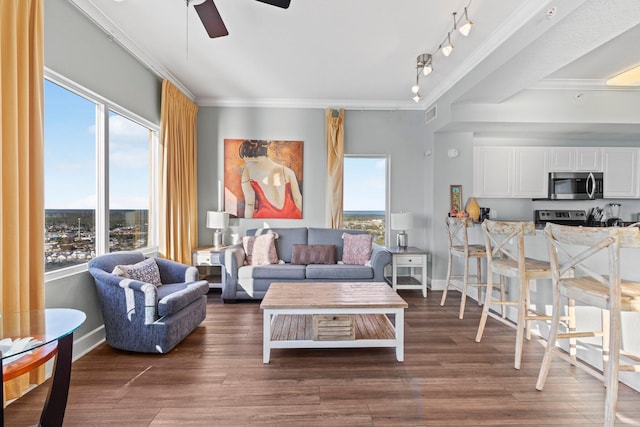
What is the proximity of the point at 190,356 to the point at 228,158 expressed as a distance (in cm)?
319

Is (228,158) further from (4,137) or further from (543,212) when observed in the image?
(543,212)

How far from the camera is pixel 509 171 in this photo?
5176mm

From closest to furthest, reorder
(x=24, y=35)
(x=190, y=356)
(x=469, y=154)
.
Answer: (x=24, y=35) → (x=190, y=356) → (x=469, y=154)

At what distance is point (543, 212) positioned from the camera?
5.24 meters

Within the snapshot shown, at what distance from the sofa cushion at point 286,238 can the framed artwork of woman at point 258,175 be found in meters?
0.40

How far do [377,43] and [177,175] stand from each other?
297 centimetres

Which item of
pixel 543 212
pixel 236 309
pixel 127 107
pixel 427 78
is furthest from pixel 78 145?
pixel 543 212

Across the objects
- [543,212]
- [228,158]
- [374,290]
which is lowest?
[374,290]

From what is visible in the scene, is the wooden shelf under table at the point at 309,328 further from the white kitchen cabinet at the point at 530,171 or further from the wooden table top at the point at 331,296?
the white kitchen cabinet at the point at 530,171

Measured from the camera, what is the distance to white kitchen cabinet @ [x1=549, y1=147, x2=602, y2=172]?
517cm

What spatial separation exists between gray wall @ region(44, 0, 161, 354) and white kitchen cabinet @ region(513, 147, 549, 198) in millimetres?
5522

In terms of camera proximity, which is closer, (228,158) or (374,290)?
(374,290)

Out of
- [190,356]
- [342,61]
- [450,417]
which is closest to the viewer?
[450,417]

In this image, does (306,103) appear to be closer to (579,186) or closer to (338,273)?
(338,273)
